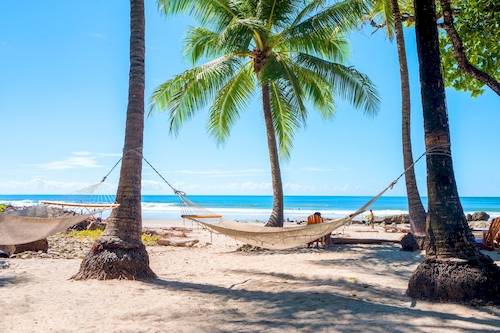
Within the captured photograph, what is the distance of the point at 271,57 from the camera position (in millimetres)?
8680

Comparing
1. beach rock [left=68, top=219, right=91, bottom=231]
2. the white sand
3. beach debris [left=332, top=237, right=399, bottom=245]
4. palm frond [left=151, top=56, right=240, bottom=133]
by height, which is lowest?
the white sand

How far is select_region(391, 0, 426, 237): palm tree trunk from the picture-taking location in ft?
25.6

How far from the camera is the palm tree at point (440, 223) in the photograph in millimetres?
3479

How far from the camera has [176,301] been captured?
12.5 ft

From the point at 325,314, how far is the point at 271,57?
249 inches

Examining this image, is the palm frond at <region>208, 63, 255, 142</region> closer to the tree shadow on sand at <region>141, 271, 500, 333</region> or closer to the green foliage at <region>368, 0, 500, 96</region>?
the green foliage at <region>368, 0, 500, 96</region>

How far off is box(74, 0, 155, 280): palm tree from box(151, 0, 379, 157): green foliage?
293cm

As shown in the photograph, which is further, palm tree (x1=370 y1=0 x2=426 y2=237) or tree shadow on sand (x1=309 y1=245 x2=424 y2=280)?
palm tree (x1=370 y1=0 x2=426 y2=237)

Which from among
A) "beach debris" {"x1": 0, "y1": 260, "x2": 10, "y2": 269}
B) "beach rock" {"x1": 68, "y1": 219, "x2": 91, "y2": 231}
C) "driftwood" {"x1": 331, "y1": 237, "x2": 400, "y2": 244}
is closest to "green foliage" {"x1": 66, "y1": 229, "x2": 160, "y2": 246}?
"beach rock" {"x1": 68, "y1": 219, "x2": 91, "y2": 231}

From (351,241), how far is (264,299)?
16.4 feet

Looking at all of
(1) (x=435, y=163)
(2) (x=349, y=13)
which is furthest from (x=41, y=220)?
(2) (x=349, y=13)

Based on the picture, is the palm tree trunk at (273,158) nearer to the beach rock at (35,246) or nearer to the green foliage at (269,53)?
the green foliage at (269,53)

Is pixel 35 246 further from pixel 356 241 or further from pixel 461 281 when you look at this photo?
pixel 461 281

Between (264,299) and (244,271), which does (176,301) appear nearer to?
(264,299)
